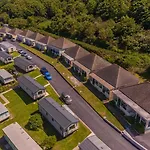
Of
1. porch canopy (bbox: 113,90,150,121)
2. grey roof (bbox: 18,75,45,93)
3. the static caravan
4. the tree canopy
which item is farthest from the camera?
the tree canopy

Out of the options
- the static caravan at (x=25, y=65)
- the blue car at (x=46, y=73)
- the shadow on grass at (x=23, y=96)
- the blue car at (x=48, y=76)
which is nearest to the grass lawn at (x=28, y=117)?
the shadow on grass at (x=23, y=96)

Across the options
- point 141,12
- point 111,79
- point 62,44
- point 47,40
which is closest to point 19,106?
point 111,79

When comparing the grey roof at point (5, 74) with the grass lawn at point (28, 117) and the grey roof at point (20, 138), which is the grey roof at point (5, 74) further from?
the grey roof at point (20, 138)

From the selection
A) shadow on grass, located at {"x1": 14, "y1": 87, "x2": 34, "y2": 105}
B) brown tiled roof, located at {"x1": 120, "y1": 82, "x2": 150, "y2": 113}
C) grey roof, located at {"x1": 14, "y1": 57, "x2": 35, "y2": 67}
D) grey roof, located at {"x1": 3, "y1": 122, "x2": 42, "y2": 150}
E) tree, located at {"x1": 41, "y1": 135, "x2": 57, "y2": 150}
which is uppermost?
brown tiled roof, located at {"x1": 120, "y1": 82, "x2": 150, "y2": 113}

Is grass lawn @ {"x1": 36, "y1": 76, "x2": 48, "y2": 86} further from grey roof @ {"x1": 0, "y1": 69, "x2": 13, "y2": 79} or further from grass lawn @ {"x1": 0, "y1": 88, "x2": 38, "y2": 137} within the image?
grey roof @ {"x1": 0, "y1": 69, "x2": 13, "y2": 79}

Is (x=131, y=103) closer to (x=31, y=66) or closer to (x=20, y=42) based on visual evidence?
(x=31, y=66)

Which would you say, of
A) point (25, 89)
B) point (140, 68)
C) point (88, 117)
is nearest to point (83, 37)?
point (140, 68)

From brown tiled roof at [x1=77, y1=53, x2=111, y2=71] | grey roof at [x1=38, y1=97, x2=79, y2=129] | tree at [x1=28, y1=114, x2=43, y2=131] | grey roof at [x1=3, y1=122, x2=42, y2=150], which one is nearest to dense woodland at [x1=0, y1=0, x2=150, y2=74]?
brown tiled roof at [x1=77, y1=53, x2=111, y2=71]
